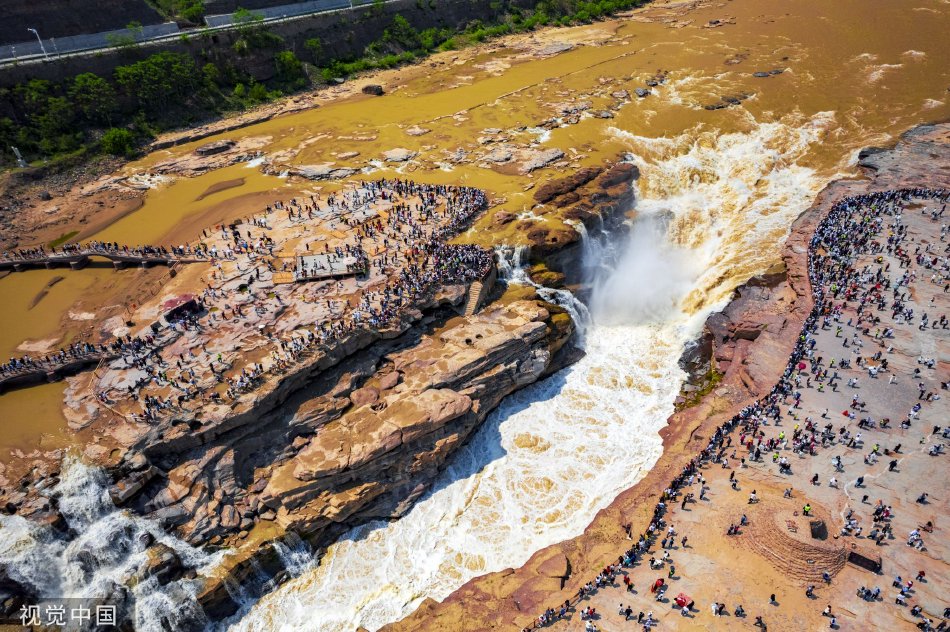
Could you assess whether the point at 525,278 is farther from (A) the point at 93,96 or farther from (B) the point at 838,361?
(A) the point at 93,96

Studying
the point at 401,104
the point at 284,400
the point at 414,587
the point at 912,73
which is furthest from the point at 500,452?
the point at 912,73

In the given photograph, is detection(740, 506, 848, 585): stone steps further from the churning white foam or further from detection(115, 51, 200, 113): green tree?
detection(115, 51, 200, 113): green tree

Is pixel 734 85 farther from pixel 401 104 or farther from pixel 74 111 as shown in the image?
pixel 74 111

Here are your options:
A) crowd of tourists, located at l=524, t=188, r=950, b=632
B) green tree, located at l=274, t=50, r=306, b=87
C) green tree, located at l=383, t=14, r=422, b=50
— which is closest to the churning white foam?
crowd of tourists, located at l=524, t=188, r=950, b=632

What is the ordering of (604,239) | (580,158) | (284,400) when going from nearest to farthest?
(284,400) → (604,239) → (580,158)

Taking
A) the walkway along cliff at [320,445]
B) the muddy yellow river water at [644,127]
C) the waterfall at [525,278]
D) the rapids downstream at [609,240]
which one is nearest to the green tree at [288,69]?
the muddy yellow river water at [644,127]

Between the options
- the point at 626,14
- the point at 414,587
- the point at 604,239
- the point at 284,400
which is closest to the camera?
the point at 414,587
